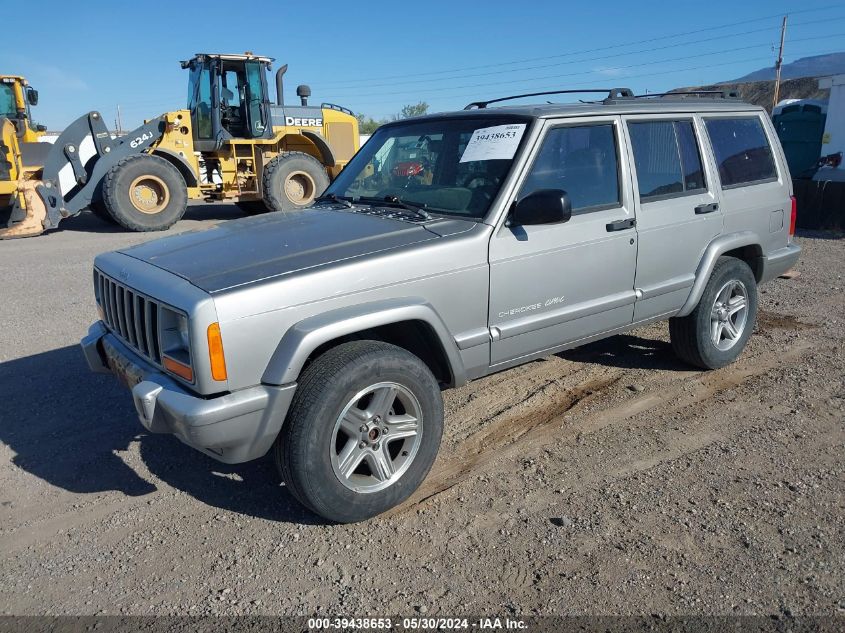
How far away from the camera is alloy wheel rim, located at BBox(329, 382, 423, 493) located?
10.2 ft

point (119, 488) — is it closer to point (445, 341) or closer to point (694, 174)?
point (445, 341)

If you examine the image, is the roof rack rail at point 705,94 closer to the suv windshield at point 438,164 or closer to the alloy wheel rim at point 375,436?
the suv windshield at point 438,164

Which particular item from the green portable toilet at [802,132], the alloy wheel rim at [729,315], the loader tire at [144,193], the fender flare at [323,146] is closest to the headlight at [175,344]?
the alloy wheel rim at [729,315]

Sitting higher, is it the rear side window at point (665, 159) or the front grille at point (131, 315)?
the rear side window at point (665, 159)

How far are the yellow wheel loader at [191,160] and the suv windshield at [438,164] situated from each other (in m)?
9.21

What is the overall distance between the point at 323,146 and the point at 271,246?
12.4 m

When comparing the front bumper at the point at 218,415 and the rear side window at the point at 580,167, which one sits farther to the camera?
the rear side window at the point at 580,167

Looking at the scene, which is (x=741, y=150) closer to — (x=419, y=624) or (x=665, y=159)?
(x=665, y=159)

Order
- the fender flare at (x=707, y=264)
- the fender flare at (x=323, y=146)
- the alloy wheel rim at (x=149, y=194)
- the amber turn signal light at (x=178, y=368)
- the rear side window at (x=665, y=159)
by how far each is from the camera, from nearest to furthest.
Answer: the amber turn signal light at (x=178, y=368) → the rear side window at (x=665, y=159) → the fender flare at (x=707, y=264) → the alloy wheel rim at (x=149, y=194) → the fender flare at (x=323, y=146)

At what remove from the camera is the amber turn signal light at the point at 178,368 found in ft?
9.25

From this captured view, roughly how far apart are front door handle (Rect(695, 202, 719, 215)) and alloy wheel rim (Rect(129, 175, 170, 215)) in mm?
10740

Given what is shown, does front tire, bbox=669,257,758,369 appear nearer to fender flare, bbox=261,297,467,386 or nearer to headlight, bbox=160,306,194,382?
fender flare, bbox=261,297,467,386

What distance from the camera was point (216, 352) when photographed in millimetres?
2740

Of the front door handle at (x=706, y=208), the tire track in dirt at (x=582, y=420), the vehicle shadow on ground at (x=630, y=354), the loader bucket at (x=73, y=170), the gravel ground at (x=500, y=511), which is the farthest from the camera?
the loader bucket at (x=73, y=170)
